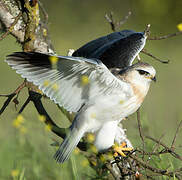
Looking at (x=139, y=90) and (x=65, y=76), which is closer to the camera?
(x=65, y=76)

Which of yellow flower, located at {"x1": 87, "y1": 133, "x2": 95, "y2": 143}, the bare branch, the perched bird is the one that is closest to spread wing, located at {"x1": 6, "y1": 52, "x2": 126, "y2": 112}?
yellow flower, located at {"x1": 87, "y1": 133, "x2": 95, "y2": 143}

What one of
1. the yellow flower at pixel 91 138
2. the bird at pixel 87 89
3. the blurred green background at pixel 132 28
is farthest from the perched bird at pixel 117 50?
the blurred green background at pixel 132 28

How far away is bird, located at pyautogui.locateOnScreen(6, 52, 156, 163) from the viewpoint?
3.12m

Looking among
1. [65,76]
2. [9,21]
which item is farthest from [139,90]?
[9,21]

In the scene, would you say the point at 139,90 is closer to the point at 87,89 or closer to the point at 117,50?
the point at 87,89

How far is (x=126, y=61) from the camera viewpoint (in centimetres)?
387

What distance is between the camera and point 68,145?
3328 mm

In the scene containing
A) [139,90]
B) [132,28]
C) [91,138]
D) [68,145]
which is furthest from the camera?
[132,28]

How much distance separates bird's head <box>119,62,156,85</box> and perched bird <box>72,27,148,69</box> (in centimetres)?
36

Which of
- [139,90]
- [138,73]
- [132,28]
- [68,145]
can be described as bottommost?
[132,28]

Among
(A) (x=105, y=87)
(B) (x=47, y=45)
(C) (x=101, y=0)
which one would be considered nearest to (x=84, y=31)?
(C) (x=101, y=0)

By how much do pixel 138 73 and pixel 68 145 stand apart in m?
0.74

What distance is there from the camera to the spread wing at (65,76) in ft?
10.0

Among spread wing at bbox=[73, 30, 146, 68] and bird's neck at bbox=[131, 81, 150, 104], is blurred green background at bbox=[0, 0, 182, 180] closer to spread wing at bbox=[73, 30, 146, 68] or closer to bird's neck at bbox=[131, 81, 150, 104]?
spread wing at bbox=[73, 30, 146, 68]
